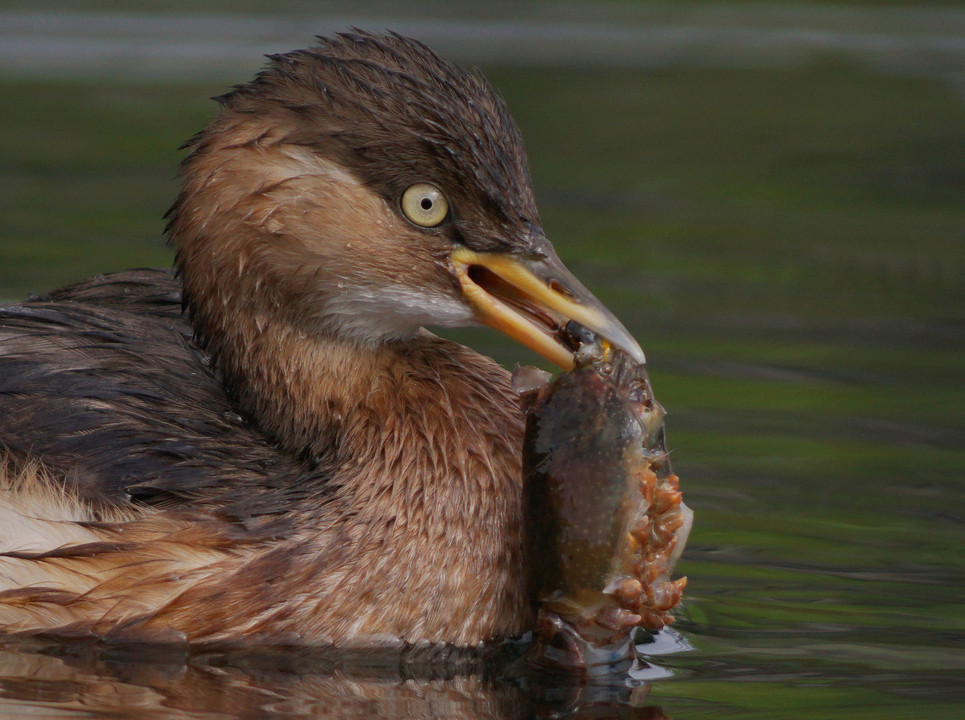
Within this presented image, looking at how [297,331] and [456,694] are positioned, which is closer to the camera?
[456,694]

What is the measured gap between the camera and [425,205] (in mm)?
5668

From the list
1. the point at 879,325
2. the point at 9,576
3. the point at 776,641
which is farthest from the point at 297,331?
the point at 879,325

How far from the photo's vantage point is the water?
17.5 ft

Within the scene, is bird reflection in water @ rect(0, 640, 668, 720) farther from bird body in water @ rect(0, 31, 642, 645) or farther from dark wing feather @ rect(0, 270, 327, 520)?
dark wing feather @ rect(0, 270, 327, 520)

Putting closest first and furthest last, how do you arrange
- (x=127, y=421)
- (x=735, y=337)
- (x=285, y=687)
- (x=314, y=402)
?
(x=285, y=687), (x=127, y=421), (x=314, y=402), (x=735, y=337)

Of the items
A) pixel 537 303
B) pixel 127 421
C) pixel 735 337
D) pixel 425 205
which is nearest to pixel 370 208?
pixel 425 205

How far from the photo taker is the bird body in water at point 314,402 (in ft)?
18.3

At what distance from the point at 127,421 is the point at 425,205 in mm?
1156

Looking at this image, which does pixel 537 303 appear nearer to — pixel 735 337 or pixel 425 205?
pixel 425 205

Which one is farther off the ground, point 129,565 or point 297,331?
point 297,331

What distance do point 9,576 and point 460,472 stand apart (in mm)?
1427

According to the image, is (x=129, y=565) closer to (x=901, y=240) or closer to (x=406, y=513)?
(x=406, y=513)

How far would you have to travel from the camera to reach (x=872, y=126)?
1395 cm

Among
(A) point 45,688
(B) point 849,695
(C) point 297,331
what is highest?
(C) point 297,331
